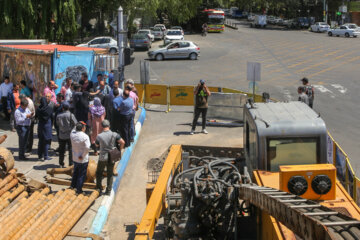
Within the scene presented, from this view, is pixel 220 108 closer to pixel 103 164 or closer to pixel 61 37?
pixel 103 164

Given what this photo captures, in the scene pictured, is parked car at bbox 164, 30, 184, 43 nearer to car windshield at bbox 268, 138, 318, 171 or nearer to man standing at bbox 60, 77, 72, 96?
man standing at bbox 60, 77, 72, 96

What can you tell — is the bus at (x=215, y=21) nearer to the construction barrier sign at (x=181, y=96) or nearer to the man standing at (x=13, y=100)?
the construction barrier sign at (x=181, y=96)

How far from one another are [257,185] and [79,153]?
→ 4.92 m

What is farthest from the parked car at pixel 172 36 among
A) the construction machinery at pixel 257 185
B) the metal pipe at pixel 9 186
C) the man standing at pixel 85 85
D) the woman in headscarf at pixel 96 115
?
the construction machinery at pixel 257 185

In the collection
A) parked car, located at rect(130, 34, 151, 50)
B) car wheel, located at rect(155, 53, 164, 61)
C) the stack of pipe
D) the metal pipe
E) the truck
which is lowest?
the stack of pipe

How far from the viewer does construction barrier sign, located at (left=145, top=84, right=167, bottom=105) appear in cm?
2198

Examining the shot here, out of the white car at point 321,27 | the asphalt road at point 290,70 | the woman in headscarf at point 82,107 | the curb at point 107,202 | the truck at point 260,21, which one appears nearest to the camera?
the curb at point 107,202

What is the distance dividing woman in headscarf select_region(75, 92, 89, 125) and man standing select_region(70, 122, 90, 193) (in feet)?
10.2

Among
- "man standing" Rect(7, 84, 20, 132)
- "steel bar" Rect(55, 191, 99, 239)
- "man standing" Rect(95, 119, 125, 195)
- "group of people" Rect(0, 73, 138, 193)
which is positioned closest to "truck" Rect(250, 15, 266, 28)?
"group of people" Rect(0, 73, 138, 193)

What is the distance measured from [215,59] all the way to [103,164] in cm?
2812

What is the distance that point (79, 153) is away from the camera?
10.7 metres

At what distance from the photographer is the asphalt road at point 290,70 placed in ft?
68.9

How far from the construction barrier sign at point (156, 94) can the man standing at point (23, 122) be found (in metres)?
9.40

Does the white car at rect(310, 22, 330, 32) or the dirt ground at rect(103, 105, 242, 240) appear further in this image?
the white car at rect(310, 22, 330, 32)
